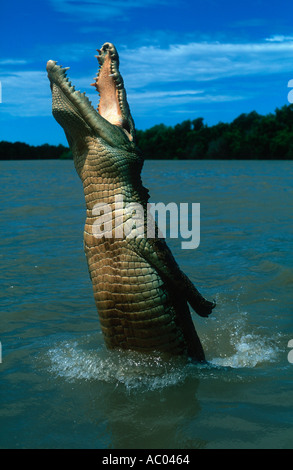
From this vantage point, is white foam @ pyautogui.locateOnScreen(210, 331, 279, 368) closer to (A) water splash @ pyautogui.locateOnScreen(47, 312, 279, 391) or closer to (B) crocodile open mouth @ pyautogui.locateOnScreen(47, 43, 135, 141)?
(A) water splash @ pyautogui.locateOnScreen(47, 312, 279, 391)

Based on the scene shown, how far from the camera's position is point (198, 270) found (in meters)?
7.41

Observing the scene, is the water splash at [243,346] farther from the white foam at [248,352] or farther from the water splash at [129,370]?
the water splash at [129,370]

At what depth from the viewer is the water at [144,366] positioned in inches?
118

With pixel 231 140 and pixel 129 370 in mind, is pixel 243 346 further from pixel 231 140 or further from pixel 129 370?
pixel 231 140

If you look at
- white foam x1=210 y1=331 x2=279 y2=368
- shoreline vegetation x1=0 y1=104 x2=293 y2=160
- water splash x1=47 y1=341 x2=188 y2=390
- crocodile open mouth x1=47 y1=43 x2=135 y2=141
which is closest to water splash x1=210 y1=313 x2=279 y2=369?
white foam x1=210 y1=331 x2=279 y2=368

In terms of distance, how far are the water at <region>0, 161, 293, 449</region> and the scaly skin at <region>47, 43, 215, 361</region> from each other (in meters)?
0.22

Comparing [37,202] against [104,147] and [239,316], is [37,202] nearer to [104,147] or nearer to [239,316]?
[239,316]

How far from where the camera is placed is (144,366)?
3611 mm

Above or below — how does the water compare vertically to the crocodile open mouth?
below

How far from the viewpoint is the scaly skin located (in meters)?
3.49

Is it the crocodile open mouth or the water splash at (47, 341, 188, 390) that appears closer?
the water splash at (47, 341, 188, 390)

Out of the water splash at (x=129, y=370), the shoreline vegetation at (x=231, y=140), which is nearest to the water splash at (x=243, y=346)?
the water splash at (x=129, y=370)
